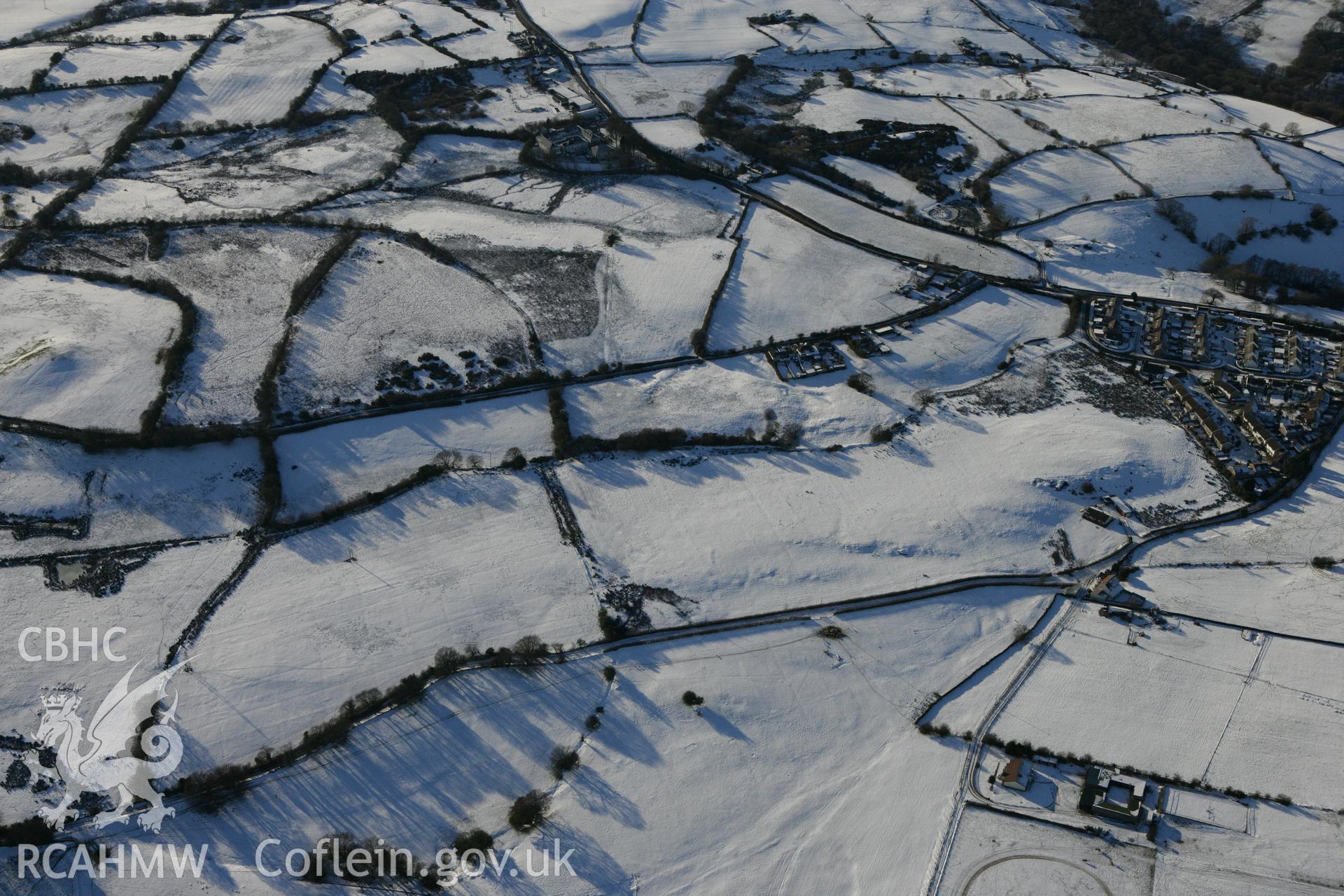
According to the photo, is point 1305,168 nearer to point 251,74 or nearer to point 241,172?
point 241,172

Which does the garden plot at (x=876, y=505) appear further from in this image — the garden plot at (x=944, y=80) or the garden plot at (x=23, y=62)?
the garden plot at (x=23, y=62)

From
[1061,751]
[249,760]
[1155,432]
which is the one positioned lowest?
[249,760]

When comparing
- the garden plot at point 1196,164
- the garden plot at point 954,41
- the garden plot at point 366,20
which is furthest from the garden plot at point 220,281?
the garden plot at point 954,41

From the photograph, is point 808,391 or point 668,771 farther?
point 808,391

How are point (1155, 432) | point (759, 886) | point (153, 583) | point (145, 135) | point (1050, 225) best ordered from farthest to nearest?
point (145, 135), point (1050, 225), point (1155, 432), point (153, 583), point (759, 886)

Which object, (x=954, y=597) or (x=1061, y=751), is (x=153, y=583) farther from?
(x=1061, y=751)

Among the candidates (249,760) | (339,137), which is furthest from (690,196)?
(249,760)

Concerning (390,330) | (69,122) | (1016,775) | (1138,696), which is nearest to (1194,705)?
(1138,696)

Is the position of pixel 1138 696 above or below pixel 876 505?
below
